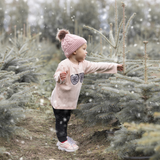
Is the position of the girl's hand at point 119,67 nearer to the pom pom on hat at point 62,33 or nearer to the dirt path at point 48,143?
the pom pom on hat at point 62,33

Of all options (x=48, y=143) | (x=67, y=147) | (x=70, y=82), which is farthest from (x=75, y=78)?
(x=48, y=143)

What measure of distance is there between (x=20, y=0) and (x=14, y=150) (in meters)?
22.4

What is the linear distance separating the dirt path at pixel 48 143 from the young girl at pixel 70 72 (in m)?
0.19

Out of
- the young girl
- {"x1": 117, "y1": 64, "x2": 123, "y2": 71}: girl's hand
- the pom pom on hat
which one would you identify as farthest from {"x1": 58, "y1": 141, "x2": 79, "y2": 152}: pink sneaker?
the pom pom on hat

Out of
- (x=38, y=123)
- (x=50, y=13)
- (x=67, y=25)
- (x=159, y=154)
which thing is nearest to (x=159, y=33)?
(x=67, y=25)

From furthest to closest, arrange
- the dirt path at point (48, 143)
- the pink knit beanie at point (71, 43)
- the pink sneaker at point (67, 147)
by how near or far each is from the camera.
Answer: the pink sneaker at point (67, 147)
the pink knit beanie at point (71, 43)
the dirt path at point (48, 143)

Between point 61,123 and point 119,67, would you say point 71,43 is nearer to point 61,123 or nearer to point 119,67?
point 119,67

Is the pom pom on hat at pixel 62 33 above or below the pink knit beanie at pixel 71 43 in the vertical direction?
above

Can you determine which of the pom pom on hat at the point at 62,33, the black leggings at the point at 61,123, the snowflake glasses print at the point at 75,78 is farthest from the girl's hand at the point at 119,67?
the black leggings at the point at 61,123

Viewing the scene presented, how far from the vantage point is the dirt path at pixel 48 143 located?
2.67 meters

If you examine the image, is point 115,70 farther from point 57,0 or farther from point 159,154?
point 57,0

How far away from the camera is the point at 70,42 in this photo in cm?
285

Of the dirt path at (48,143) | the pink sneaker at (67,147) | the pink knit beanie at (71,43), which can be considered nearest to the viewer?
the dirt path at (48,143)

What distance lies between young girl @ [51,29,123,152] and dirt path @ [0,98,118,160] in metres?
0.19
